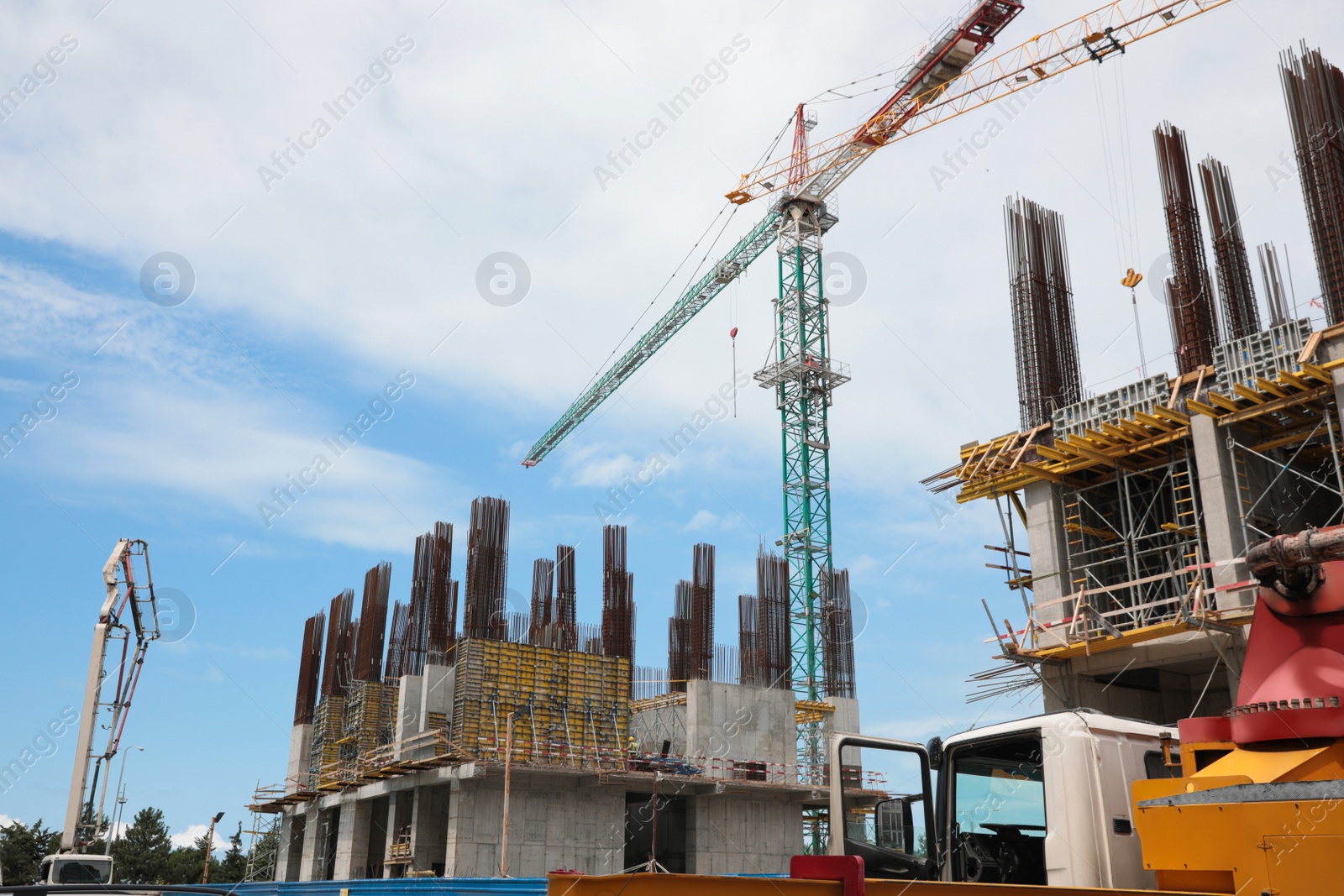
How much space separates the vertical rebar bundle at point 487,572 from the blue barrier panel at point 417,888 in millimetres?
19617

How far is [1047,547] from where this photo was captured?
24703mm

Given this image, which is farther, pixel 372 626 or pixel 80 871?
pixel 372 626

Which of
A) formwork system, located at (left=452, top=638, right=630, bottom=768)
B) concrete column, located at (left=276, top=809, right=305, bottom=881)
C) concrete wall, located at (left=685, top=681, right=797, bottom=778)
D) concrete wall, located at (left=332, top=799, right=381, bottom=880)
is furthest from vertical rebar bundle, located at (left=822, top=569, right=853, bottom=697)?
concrete column, located at (left=276, top=809, right=305, bottom=881)

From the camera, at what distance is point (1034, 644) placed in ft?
72.6

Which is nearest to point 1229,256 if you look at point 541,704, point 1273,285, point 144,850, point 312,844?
point 1273,285

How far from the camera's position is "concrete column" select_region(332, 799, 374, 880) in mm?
38062

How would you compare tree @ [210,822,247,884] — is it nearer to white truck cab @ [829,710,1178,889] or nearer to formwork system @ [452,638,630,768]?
formwork system @ [452,638,630,768]

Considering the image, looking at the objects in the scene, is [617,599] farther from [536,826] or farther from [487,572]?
[536,826]

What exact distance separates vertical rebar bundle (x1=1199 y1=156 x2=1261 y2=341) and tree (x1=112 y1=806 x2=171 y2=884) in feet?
167

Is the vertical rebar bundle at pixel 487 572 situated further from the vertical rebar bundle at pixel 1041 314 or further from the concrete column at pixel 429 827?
the vertical rebar bundle at pixel 1041 314

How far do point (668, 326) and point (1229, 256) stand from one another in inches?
1562

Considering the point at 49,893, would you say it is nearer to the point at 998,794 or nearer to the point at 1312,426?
the point at 998,794

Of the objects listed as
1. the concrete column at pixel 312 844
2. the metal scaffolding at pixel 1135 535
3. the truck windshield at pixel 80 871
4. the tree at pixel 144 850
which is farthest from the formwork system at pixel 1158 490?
the tree at pixel 144 850

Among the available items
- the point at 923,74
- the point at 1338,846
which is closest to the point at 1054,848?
the point at 1338,846
